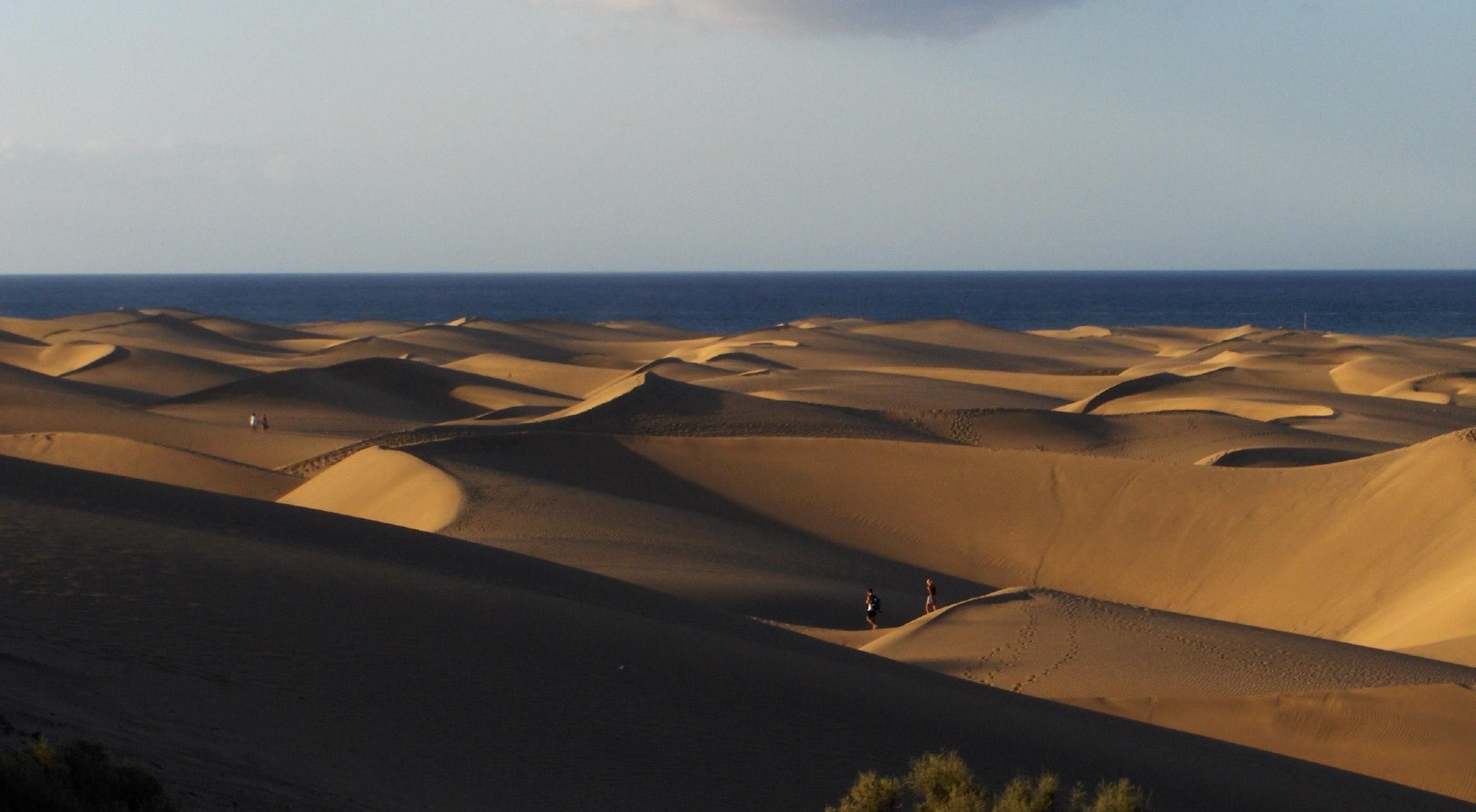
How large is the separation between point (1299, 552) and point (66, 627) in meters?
16.2

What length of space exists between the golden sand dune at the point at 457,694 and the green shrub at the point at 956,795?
0.70 metres

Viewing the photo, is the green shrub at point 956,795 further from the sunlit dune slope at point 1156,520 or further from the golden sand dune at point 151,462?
the golden sand dune at point 151,462

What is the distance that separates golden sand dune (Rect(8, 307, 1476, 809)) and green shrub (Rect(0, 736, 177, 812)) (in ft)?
1.73

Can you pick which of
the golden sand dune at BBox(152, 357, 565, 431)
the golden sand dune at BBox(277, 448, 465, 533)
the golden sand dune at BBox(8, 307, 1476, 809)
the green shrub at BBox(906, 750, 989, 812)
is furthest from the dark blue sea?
the green shrub at BBox(906, 750, 989, 812)

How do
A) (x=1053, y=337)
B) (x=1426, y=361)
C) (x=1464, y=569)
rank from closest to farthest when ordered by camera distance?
(x=1464, y=569) < (x=1426, y=361) < (x=1053, y=337)

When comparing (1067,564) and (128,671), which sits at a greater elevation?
(128,671)

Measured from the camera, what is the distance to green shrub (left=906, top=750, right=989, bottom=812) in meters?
6.56

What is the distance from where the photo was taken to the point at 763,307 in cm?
14412

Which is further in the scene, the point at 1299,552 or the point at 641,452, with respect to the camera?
the point at 641,452

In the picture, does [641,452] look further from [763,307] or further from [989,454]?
[763,307]

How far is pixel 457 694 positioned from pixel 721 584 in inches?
308

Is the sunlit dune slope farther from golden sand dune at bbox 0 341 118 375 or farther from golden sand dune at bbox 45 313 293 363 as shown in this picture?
golden sand dune at bbox 45 313 293 363

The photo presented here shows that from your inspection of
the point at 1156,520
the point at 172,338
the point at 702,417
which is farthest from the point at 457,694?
the point at 172,338

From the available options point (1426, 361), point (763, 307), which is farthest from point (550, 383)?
point (763, 307)
